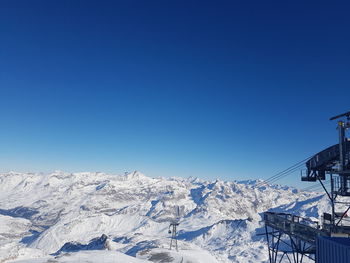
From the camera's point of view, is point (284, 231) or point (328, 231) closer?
point (328, 231)

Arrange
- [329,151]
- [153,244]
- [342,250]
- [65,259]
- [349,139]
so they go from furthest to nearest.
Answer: [153,244] < [65,259] < [329,151] < [349,139] < [342,250]

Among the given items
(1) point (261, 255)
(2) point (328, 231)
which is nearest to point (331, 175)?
(2) point (328, 231)

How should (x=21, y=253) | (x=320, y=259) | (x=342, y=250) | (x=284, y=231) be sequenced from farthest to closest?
(x=21, y=253)
(x=284, y=231)
(x=320, y=259)
(x=342, y=250)

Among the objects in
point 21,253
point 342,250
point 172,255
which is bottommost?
point 21,253

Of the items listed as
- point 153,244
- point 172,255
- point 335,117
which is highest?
point 335,117

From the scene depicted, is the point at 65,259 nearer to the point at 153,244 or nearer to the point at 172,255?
the point at 172,255

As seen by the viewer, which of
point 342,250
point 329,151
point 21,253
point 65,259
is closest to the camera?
point 342,250

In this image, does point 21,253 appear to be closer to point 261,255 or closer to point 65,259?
point 65,259

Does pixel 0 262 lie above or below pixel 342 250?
below

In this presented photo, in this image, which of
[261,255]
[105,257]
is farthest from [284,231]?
[261,255]
